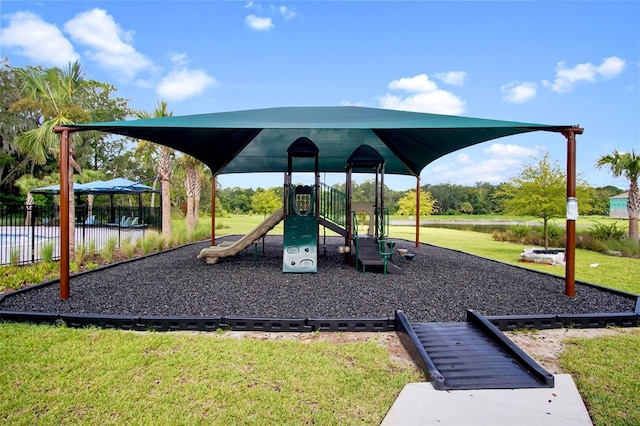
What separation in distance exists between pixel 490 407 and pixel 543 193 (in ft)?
36.3

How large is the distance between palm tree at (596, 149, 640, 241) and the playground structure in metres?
10.5

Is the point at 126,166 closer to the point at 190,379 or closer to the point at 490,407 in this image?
the point at 190,379

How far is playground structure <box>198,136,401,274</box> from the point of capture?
727 centimetres

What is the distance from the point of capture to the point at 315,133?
29.7ft

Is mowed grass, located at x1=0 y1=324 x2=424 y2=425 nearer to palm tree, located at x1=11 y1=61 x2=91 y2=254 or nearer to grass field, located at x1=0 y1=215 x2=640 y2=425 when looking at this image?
grass field, located at x1=0 y1=215 x2=640 y2=425

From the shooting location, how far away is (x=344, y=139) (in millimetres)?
9609

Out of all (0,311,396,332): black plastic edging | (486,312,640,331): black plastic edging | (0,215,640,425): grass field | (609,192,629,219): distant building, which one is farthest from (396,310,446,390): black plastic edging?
(609,192,629,219): distant building

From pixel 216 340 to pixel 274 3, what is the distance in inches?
328

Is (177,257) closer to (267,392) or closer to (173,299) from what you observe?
(173,299)

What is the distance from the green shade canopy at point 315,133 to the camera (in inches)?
198

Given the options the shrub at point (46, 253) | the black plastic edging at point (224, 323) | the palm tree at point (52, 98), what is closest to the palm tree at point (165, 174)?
the palm tree at point (52, 98)

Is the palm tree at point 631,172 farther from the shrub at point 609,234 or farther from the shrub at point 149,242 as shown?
the shrub at point 149,242

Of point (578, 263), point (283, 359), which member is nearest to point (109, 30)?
point (283, 359)

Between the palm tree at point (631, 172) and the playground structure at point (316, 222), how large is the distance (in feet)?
34.4
